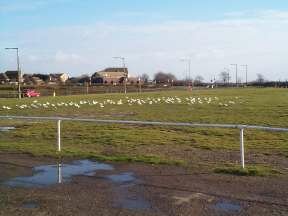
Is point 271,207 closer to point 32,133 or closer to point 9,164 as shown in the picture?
point 9,164

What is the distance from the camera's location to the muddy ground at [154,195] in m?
7.40

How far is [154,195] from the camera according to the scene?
27.4ft

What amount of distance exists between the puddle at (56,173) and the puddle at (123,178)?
21.9 inches

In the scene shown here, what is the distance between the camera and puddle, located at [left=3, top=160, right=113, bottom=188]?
9.48 m

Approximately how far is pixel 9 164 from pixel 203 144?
6111 millimetres

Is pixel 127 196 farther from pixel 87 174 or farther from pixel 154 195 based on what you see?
pixel 87 174

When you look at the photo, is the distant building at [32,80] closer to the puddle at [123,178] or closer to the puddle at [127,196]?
the puddle at [123,178]

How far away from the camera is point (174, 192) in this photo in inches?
336

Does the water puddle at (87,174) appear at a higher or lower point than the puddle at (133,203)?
lower

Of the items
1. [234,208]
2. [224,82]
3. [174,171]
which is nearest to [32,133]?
[174,171]

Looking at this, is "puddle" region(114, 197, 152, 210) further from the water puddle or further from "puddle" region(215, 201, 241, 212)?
"puddle" region(215, 201, 241, 212)

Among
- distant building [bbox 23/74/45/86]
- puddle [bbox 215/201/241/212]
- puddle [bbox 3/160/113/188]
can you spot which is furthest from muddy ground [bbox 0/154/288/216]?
distant building [bbox 23/74/45/86]

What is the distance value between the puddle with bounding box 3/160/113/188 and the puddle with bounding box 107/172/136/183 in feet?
1.83

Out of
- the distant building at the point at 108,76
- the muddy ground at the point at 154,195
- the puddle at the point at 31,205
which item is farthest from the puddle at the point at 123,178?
the distant building at the point at 108,76
